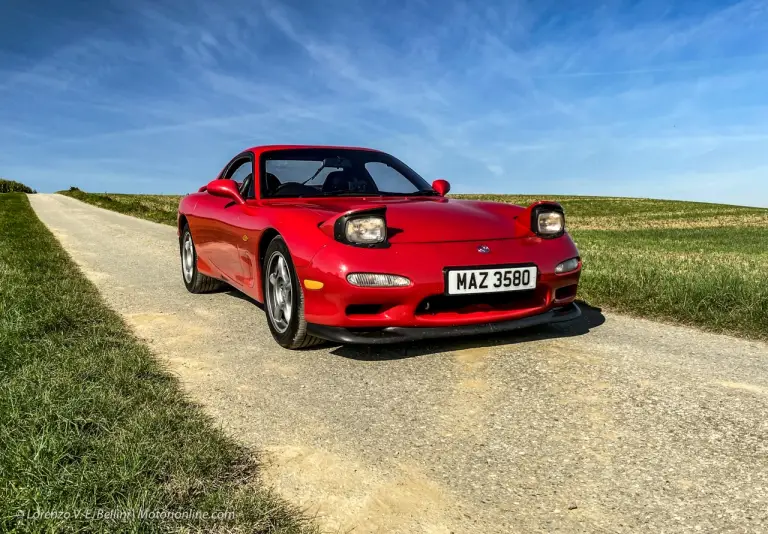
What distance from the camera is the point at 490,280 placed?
11.4ft

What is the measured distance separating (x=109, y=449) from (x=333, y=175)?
10.1 ft

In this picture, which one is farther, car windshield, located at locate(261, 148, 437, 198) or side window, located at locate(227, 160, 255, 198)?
side window, located at locate(227, 160, 255, 198)

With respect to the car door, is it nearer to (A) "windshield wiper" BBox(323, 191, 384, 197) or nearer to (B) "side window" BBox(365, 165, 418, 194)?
(A) "windshield wiper" BBox(323, 191, 384, 197)

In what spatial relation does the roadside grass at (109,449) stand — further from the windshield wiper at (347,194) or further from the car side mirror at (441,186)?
the car side mirror at (441,186)

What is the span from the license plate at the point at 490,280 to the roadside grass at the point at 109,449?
4.88 ft

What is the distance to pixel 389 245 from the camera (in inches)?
137

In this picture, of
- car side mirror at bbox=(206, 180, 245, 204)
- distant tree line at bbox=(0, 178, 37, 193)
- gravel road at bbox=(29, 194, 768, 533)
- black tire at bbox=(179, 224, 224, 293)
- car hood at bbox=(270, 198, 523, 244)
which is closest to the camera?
gravel road at bbox=(29, 194, 768, 533)

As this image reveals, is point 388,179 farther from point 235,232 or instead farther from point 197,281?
point 197,281

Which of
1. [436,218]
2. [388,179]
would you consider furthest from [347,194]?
[436,218]

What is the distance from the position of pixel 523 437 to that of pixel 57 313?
3529 mm

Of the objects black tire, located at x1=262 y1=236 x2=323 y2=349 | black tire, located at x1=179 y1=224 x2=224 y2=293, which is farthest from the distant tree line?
black tire, located at x1=262 y1=236 x2=323 y2=349

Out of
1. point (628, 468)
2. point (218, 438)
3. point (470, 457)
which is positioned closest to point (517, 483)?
point (470, 457)

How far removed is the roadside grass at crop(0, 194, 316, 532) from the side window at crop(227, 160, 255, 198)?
159 centimetres

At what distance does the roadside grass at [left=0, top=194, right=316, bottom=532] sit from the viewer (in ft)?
6.02
